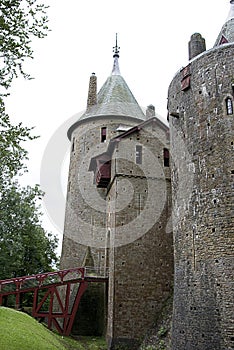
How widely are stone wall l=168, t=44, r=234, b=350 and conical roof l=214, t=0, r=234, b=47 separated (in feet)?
6.68

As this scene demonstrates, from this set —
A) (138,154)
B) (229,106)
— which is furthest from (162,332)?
(229,106)

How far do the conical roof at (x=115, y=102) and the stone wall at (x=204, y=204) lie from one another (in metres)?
12.2

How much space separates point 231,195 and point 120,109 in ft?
54.8

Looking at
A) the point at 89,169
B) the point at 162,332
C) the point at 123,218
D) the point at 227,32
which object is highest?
the point at 227,32

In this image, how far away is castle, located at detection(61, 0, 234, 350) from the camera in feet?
41.5

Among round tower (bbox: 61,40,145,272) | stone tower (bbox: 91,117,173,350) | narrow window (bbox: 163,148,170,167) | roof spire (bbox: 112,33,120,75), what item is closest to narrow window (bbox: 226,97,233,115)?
stone tower (bbox: 91,117,173,350)

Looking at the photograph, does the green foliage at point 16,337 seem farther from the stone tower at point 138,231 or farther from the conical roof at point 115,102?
the conical roof at point 115,102

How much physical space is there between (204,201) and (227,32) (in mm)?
8398

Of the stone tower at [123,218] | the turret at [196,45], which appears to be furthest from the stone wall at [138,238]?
the turret at [196,45]

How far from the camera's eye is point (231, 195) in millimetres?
12742

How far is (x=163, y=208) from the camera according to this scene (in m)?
20.6

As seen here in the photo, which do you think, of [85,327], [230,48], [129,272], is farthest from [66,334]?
[230,48]

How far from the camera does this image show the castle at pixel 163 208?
12.7 meters

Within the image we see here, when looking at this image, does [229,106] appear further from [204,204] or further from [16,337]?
[16,337]
